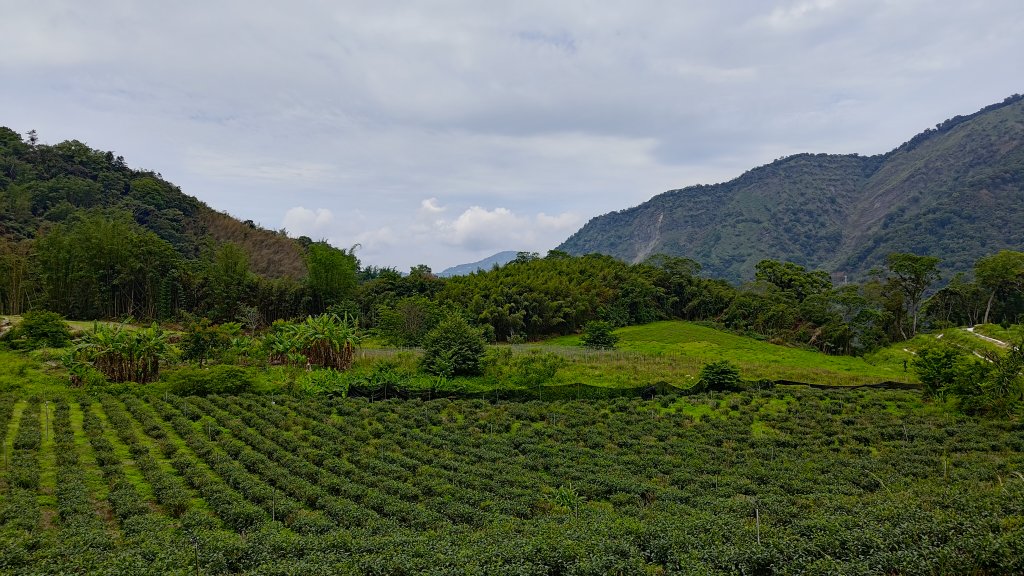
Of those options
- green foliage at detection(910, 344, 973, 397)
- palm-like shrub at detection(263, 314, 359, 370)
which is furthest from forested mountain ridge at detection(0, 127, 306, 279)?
green foliage at detection(910, 344, 973, 397)

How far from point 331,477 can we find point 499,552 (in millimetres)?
6753

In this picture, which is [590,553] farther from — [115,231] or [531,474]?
[115,231]

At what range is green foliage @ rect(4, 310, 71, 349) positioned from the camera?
94.2 feet

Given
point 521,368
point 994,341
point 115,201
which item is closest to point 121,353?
point 521,368

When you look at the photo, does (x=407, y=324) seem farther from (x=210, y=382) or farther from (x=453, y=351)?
(x=210, y=382)

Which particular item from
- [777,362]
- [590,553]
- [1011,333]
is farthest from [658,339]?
[590,553]

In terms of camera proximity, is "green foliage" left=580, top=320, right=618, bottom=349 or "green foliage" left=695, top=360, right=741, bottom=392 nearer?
"green foliage" left=695, top=360, right=741, bottom=392

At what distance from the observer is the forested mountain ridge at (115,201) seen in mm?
60969

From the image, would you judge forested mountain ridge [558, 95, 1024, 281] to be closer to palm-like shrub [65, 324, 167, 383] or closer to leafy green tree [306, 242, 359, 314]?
leafy green tree [306, 242, 359, 314]

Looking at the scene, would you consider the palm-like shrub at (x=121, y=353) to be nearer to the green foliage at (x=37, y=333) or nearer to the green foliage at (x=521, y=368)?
the green foliage at (x=37, y=333)

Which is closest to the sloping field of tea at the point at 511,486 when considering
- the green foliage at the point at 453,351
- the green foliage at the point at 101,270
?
the green foliage at the point at 453,351

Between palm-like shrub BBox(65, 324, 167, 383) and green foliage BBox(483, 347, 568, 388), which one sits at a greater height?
palm-like shrub BBox(65, 324, 167, 383)

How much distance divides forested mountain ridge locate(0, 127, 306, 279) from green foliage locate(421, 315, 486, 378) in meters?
38.4

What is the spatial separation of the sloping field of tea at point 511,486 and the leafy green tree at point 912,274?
24879 mm
